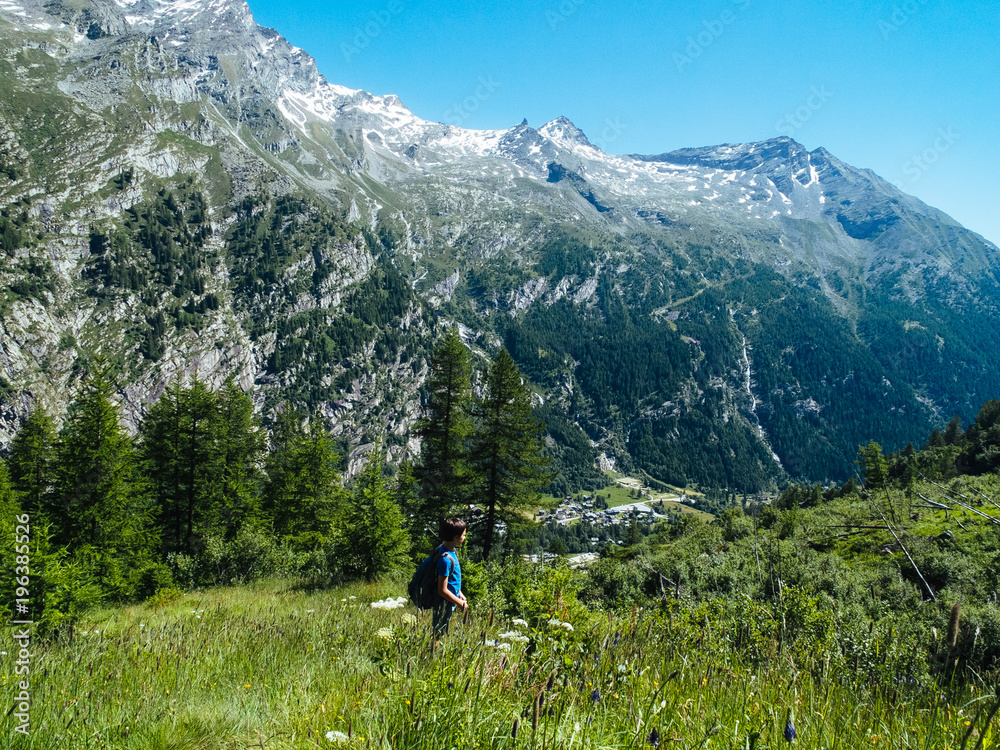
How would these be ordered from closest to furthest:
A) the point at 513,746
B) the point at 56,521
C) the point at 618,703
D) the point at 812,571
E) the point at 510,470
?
the point at 513,746
the point at 618,703
the point at 812,571
the point at 56,521
the point at 510,470

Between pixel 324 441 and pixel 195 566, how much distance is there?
33.9 feet

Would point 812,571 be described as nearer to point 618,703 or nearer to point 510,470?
point 510,470

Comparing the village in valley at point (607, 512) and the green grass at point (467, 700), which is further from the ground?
the green grass at point (467, 700)

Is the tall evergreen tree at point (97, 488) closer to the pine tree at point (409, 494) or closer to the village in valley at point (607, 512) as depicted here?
the pine tree at point (409, 494)

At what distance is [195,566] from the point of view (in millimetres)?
20812

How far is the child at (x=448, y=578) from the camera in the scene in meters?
4.62

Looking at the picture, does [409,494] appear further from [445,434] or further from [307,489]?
[307,489]

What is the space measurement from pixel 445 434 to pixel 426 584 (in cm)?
1974

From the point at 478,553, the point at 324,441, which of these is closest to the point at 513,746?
the point at 478,553

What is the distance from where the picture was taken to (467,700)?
2291 millimetres

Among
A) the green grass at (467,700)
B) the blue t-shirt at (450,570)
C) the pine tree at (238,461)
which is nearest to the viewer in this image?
the green grass at (467,700)

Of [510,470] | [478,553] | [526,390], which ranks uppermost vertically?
[526,390]

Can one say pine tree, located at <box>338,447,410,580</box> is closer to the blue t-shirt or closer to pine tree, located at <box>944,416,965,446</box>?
the blue t-shirt

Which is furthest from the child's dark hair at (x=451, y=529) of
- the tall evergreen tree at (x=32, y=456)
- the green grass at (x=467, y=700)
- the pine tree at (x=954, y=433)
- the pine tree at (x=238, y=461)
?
the pine tree at (x=954, y=433)
